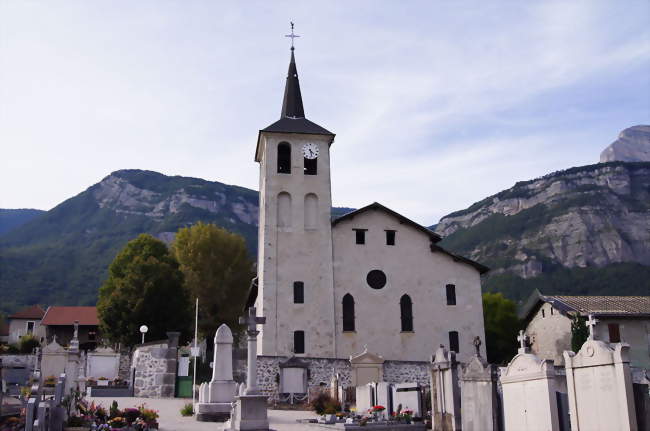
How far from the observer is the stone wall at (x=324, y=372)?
30.9 m

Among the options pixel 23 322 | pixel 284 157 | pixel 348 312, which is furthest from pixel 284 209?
pixel 23 322

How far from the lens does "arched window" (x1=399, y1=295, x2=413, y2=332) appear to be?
35750mm

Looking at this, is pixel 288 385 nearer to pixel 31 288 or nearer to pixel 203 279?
pixel 203 279

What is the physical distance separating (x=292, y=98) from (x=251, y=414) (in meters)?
27.6

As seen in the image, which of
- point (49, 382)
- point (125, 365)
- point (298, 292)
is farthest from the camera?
point (125, 365)

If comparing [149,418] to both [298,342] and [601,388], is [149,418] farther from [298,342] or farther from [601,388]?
[298,342]

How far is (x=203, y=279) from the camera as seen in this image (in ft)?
169

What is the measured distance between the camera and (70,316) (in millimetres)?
69688

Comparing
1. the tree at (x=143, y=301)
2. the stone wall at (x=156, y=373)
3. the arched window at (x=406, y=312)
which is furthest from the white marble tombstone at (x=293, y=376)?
the tree at (x=143, y=301)

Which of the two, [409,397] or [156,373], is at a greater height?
[156,373]

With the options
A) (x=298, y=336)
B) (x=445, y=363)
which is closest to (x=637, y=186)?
(x=298, y=336)

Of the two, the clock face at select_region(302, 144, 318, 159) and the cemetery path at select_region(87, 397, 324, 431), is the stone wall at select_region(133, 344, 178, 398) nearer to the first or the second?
the cemetery path at select_region(87, 397, 324, 431)

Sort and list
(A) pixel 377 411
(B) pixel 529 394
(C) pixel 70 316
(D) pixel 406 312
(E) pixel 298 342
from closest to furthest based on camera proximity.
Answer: (B) pixel 529 394 < (A) pixel 377 411 < (E) pixel 298 342 < (D) pixel 406 312 < (C) pixel 70 316

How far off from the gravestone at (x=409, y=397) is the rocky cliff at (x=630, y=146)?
17461 cm
